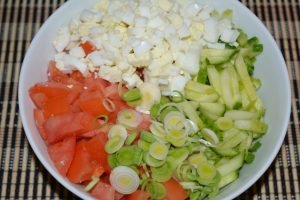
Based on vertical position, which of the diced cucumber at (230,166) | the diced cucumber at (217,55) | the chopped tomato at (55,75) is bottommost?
the diced cucumber at (230,166)

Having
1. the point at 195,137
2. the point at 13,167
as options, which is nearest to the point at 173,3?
the point at 195,137

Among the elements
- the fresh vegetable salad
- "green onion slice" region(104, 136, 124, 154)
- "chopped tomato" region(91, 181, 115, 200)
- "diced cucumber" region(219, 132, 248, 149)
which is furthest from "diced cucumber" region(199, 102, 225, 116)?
"chopped tomato" region(91, 181, 115, 200)

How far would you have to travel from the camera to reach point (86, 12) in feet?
6.70

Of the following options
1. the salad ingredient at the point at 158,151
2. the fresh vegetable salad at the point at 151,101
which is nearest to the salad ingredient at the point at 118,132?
the fresh vegetable salad at the point at 151,101

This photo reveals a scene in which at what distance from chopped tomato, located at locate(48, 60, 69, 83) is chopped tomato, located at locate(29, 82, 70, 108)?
70 millimetres

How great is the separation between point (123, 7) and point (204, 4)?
1.17 ft

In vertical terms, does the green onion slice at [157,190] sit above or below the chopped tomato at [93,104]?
below

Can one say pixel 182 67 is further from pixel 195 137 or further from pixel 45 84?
pixel 45 84

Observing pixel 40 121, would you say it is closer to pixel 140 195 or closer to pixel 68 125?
pixel 68 125

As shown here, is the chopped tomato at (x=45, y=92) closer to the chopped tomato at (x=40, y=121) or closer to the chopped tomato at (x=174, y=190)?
the chopped tomato at (x=40, y=121)

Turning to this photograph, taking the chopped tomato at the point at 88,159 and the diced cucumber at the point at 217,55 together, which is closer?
the chopped tomato at the point at 88,159

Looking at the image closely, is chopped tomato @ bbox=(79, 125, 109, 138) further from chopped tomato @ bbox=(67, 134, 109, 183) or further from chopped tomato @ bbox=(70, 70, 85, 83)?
chopped tomato @ bbox=(70, 70, 85, 83)

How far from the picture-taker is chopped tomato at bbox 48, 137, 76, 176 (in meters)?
1.78

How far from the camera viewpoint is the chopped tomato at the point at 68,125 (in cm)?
179
